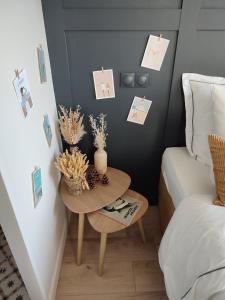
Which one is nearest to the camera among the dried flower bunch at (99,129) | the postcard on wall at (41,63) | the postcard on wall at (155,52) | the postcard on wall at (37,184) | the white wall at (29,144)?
the white wall at (29,144)

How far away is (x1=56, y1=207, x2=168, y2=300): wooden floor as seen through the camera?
4.32ft

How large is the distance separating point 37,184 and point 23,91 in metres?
0.40

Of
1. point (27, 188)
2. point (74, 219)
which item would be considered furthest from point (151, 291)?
point (27, 188)

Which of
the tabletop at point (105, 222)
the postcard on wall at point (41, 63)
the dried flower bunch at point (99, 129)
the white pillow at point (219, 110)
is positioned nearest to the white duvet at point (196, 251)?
the tabletop at point (105, 222)

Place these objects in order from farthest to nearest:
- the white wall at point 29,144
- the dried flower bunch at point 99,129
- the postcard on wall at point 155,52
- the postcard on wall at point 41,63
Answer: the dried flower bunch at point 99,129 < the postcard on wall at point 155,52 < the postcard on wall at point 41,63 < the white wall at point 29,144

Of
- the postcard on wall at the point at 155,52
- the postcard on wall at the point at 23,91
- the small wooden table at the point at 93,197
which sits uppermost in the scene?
the postcard on wall at the point at 155,52

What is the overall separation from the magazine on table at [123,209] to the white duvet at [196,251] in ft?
0.82

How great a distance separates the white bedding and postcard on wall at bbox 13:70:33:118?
0.83 m

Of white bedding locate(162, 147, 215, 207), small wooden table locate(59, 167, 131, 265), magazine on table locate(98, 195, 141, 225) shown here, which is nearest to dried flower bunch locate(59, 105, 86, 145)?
small wooden table locate(59, 167, 131, 265)

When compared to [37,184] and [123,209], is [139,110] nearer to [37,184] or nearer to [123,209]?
[123,209]

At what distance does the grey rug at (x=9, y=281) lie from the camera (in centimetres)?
129

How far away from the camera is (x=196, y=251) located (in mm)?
893

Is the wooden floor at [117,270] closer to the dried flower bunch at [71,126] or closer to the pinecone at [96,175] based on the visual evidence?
the pinecone at [96,175]

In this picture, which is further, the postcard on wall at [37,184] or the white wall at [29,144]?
the postcard on wall at [37,184]
